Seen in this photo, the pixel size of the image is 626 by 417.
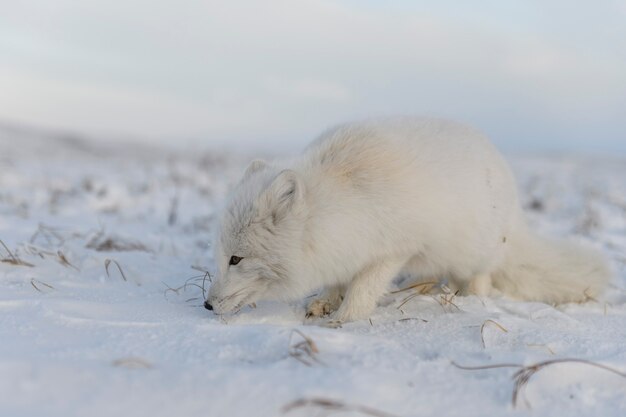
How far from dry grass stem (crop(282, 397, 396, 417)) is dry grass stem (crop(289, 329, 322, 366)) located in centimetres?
28

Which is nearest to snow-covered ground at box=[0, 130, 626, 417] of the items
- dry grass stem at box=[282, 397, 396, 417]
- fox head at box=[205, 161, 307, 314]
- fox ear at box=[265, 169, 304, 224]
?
dry grass stem at box=[282, 397, 396, 417]

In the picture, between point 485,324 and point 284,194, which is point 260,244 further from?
point 485,324

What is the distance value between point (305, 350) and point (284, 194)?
105cm

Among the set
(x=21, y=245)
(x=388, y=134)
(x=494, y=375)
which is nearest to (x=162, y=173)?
(x=21, y=245)

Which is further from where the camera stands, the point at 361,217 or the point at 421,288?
the point at 421,288

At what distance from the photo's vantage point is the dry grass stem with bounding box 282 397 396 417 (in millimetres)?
1613

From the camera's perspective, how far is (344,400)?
166 cm

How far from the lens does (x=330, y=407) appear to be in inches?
63.5

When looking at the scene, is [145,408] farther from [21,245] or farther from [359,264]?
[21,245]

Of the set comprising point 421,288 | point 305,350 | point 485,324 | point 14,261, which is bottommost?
point 421,288

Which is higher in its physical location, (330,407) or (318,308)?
(330,407)

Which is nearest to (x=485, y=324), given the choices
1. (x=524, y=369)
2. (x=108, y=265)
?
(x=524, y=369)

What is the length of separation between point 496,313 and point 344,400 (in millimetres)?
1468

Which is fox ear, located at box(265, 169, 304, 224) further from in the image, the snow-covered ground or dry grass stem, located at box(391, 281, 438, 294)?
dry grass stem, located at box(391, 281, 438, 294)
